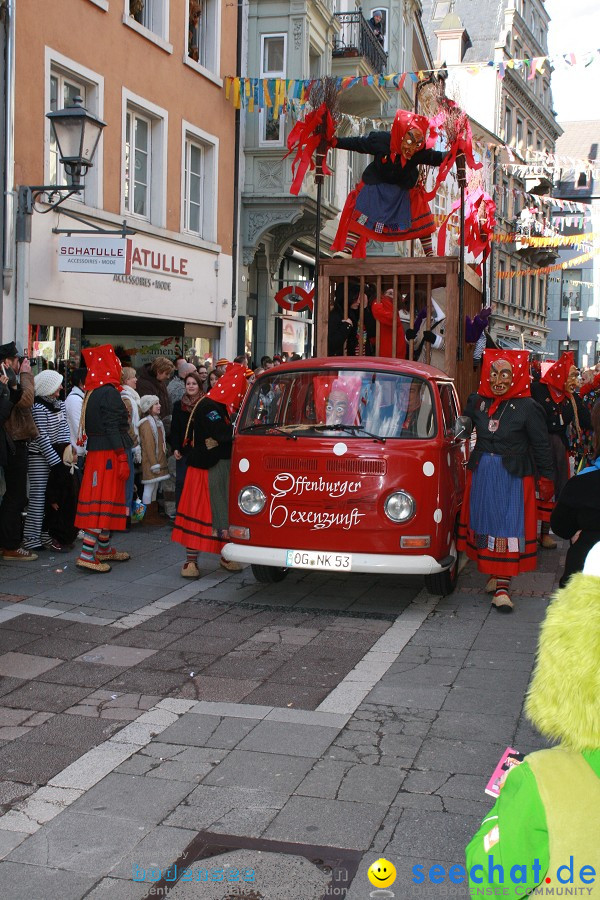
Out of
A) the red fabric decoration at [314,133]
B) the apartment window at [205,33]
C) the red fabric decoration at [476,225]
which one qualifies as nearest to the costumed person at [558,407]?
the red fabric decoration at [476,225]

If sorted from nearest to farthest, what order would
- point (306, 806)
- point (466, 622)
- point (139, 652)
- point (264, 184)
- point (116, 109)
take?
point (306, 806) → point (139, 652) → point (466, 622) → point (116, 109) → point (264, 184)

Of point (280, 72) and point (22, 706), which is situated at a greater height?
point (280, 72)

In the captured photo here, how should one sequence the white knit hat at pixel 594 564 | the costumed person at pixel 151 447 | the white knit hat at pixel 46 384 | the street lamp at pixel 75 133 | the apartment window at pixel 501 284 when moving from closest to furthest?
the white knit hat at pixel 594 564 < the white knit hat at pixel 46 384 < the street lamp at pixel 75 133 < the costumed person at pixel 151 447 < the apartment window at pixel 501 284

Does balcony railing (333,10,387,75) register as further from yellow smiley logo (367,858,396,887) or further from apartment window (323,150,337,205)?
yellow smiley logo (367,858,396,887)

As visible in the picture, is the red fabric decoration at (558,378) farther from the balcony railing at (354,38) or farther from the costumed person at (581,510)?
the balcony railing at (354,38)

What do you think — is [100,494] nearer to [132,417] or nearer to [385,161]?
[132,417]

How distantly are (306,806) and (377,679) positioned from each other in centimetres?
192

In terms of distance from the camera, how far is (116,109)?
51.1ft

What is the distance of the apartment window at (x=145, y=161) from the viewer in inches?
647

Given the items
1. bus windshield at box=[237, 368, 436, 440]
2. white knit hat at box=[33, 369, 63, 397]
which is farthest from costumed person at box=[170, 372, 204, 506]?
bus windshield at box=[237, 368, 436, 440]

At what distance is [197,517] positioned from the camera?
8.81m

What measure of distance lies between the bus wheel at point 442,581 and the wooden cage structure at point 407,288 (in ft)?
8.52

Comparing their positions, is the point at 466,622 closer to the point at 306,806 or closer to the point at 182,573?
the point at 182,573

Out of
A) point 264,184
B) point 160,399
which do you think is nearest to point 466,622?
point 160,399
